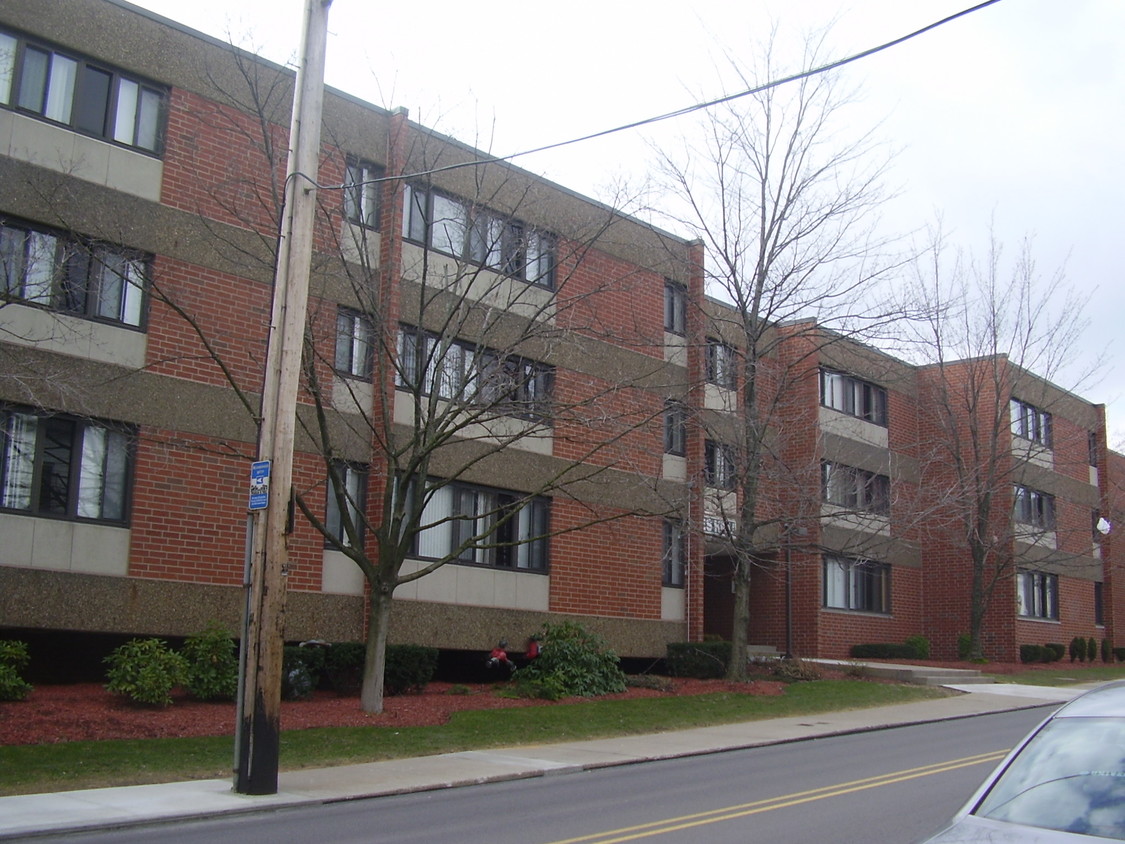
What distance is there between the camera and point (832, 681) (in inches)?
987

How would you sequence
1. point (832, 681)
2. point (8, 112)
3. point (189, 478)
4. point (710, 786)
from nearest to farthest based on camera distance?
point (710, 786) < point (8, 112) < point (189, 478) < point (832, 681)

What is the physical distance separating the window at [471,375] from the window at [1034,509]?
1976 centimetres

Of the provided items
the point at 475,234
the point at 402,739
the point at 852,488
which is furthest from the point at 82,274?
the point at 852,488

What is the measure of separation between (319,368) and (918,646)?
2127cm

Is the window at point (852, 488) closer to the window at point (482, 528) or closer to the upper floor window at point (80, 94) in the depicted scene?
the window at point (482, 528)

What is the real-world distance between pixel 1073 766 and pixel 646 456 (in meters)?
20.6

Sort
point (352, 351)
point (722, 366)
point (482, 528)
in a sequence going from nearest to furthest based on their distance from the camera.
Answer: point (352, 351) → point (482, 528) → point (722, 366)

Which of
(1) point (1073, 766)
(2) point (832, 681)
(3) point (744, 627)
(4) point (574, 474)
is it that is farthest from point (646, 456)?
(1) point (1073, 766)

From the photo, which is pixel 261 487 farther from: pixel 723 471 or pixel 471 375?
pixel 723 471

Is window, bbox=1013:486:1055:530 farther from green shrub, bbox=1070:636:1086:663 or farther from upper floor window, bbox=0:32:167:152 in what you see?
upper floor window, bbox=0:32:167:152

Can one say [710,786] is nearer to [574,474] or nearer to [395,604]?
[395,604]

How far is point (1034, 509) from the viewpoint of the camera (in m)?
38.6

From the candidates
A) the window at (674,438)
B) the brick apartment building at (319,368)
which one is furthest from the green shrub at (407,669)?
the window at (674,438)

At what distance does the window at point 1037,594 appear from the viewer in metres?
37.5
